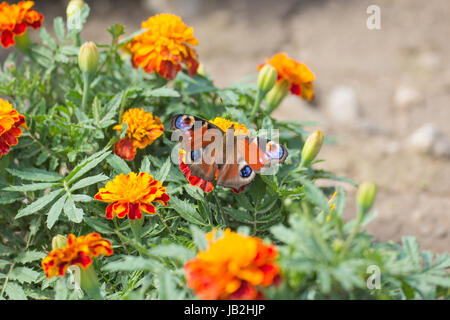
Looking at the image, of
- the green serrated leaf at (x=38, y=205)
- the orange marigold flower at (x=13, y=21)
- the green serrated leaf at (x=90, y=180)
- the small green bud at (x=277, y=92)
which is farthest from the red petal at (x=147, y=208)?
the orange marigold flower at (x=13, y=21)

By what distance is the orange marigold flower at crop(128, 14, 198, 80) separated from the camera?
3.89 feet

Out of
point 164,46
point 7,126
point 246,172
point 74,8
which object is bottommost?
point 246,172

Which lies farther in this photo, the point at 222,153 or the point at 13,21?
the point at 13,21

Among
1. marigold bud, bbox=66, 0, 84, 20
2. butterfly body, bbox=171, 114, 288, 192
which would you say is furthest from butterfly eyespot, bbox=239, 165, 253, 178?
marigold bud, bbox=66, 0, 84, 20

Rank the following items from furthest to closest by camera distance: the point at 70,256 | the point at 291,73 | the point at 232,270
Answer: the point at 291,73 → the point at 70,256 → the point at 232,270

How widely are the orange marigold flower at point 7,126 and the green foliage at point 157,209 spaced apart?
7 centimetres

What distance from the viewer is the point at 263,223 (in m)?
1.07

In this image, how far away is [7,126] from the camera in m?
1.02

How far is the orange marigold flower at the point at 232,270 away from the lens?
67 centimetres

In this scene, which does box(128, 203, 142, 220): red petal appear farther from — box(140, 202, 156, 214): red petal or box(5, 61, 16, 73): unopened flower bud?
box(5, 61, 16, 73): unopened flower bud

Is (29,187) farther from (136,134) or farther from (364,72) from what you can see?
(364,72)

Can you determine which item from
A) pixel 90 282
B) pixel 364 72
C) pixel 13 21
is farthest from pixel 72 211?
pixel 364 72

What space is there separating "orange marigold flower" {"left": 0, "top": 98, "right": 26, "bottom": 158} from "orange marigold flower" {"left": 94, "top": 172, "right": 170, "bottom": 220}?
261 millimetres

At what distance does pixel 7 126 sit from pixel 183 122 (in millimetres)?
370
